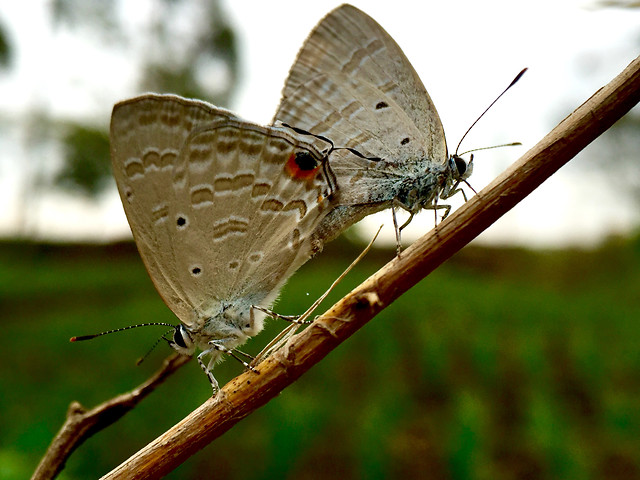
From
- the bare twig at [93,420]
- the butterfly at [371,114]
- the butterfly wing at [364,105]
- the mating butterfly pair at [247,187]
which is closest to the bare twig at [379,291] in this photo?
the bare twig at [93,420]

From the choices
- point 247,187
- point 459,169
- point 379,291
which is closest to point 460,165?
point 459,169

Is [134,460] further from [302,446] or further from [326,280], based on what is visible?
[326,280]

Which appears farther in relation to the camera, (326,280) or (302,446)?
(326,280)

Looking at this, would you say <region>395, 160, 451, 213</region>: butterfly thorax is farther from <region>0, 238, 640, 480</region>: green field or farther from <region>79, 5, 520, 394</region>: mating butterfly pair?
<region>0, 238, 640, 480</region>: green field

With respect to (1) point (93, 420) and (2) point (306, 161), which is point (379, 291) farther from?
(2) point (306, 161)

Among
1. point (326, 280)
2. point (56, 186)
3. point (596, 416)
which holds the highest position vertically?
point (56, 186)

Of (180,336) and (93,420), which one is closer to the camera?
(93,420)

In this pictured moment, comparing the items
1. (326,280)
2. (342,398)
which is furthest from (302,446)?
(326,280)

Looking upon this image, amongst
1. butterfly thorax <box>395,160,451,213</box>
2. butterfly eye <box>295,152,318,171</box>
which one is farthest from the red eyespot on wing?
butterfly thorax <box>395,160,451,213</box>
